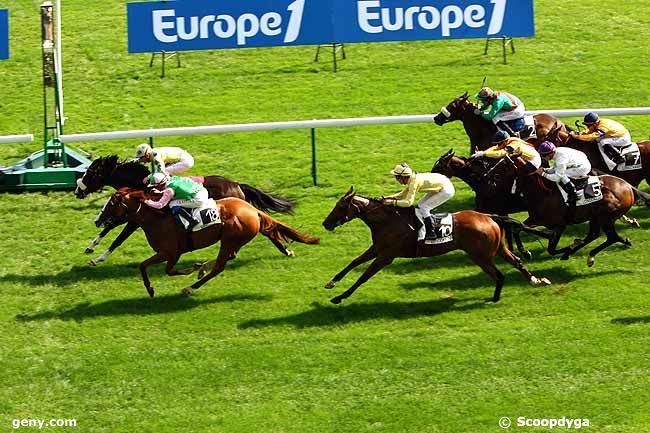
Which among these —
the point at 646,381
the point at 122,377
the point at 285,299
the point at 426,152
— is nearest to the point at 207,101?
the point at 426,152

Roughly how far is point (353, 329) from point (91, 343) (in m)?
2.89

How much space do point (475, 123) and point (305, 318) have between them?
14.5 feet

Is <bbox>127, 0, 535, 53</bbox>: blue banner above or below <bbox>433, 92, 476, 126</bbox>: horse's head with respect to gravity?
above

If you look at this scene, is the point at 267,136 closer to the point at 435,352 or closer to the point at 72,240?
the point at 72,240

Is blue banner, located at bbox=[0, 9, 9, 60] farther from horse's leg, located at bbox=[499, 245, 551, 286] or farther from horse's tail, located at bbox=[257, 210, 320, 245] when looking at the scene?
horse's leg, located at bbox=[499, 245, 551, 286]

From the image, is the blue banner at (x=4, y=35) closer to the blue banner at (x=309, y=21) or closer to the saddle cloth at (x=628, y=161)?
the blue banner at (x=309, y=21)

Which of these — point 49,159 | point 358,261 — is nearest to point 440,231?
point 358,261

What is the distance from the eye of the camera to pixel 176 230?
13906 millimetres

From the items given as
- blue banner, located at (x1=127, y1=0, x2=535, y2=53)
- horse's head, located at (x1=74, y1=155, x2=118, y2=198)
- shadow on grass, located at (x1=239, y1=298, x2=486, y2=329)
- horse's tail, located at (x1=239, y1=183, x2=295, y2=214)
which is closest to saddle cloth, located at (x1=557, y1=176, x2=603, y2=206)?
shadow on grass, located at (x1=239, y1=298, x2=486, y2=329)

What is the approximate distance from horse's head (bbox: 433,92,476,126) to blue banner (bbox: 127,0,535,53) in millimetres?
3094

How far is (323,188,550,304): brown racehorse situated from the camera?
1351cm

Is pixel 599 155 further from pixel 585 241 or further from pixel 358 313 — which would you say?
pixel 358 313

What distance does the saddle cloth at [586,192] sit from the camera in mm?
14320

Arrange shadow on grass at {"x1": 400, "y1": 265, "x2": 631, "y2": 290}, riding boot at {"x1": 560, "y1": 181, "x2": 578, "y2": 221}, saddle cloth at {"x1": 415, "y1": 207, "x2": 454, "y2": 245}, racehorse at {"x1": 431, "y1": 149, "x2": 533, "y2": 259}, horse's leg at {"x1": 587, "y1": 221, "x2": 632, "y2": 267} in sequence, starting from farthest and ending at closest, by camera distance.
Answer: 1. racehorse at {"x1": 431, "y1": 149, "x2": 533, "y2": 259}
2. horse's leg at {"x1": 587, "y1": 221, "x2": 632, "y2": 267}
3. riding boot at {"x1": 560, "y1": 181, "x2": 578, "y2": 221}
4. shadow on grass at {"x1": 400, "y1": 265, "x2": 631, "y2": 290}
5. saddle cloth at {"x1": 415, "y1": 207, "x2": 454, "y2": 245}
